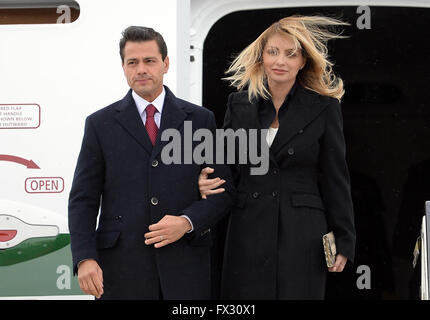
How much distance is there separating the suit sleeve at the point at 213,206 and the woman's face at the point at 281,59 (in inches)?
12.3

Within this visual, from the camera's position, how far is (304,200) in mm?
2592

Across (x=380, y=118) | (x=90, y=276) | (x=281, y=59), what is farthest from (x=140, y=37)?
(x=380, y=118)

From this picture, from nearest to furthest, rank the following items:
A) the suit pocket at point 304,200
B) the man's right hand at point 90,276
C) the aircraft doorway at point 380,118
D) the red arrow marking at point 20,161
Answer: the man's right hand at point 90,276, the suit pocket at point 304,200, the red arrow marking at point 20,161, the aircraft doorway at point 380,118

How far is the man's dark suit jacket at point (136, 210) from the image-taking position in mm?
2535

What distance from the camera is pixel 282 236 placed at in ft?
8.63

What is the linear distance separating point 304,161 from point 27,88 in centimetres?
106

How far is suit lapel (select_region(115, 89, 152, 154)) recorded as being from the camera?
102 inches

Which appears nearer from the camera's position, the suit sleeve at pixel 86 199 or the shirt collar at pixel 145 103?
the suit sleeve at pixel 86 199

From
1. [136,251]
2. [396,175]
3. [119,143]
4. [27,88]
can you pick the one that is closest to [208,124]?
[119,143]

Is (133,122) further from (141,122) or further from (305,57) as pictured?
(305,57)

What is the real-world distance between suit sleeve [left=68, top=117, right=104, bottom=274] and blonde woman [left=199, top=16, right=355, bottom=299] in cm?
34

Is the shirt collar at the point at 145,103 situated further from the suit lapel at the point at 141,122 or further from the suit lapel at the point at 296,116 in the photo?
the suit lapel at the point at 296,116

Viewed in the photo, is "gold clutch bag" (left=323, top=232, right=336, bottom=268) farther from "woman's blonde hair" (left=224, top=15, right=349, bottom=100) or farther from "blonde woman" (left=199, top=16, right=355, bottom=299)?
"woman's blonde hair" (left=224, top=15, right=349, bottom=100)

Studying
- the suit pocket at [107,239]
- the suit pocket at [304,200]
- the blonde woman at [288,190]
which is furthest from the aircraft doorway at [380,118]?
the suit pocket at [107,239]
